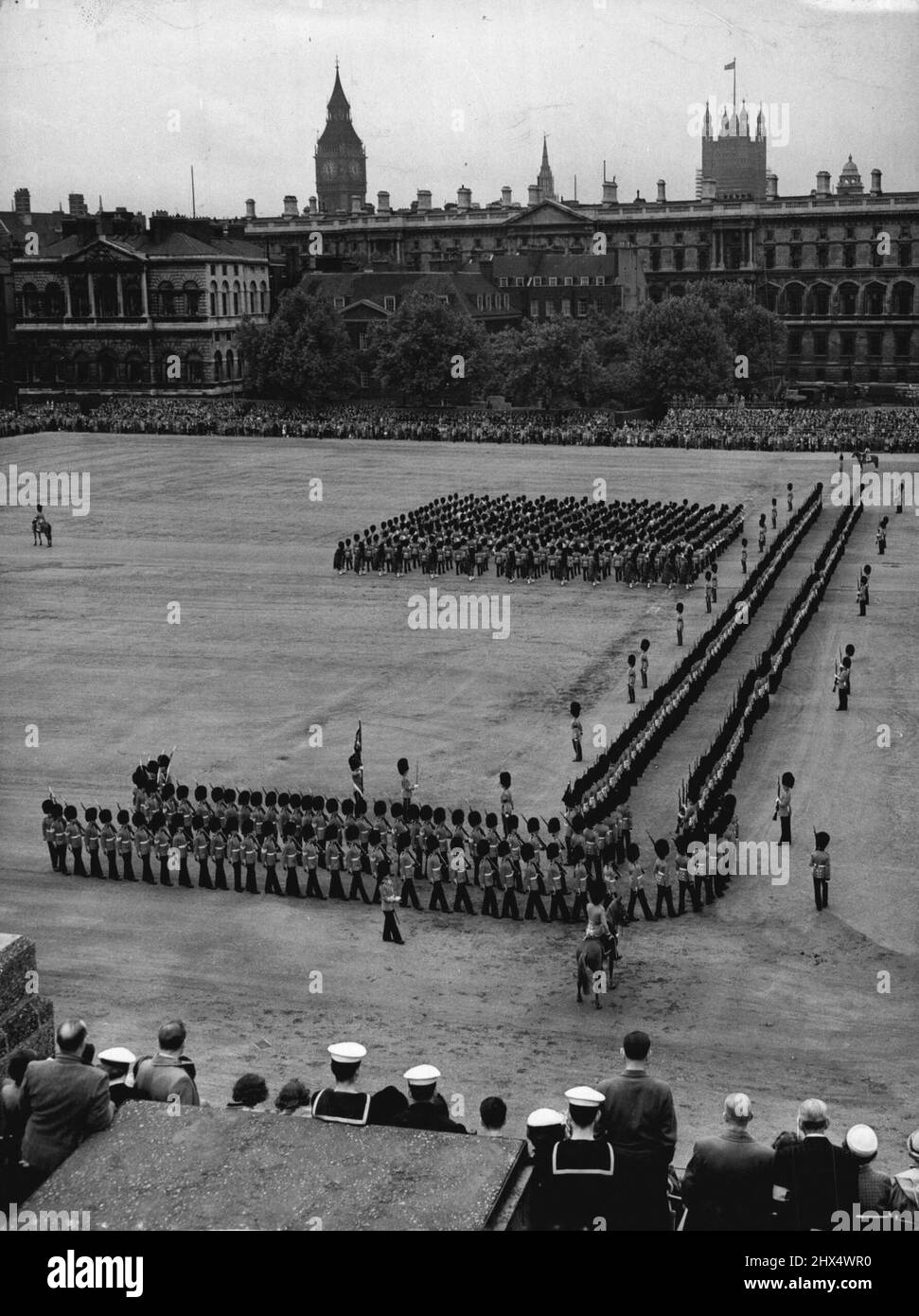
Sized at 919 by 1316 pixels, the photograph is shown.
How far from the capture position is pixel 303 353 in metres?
94.6

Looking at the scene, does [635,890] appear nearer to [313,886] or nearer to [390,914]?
[390,914]

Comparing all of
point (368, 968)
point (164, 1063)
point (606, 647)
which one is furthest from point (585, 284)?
point (164, 1063)

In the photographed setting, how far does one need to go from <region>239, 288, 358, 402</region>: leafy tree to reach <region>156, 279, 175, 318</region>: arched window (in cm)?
875

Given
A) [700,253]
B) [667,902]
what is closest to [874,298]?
[700,253]

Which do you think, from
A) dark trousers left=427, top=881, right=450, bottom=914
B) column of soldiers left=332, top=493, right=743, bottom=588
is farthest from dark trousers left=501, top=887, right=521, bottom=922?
column of soldiers left=332, top=493, right=743, bottom=588

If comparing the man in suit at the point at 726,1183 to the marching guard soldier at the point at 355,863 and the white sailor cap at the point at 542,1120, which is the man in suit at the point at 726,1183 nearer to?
the white sailor cap at the point at 542,1120

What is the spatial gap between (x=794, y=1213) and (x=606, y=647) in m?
28.1

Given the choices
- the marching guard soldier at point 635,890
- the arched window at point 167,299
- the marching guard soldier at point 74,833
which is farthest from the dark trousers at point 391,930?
the arched window at point 167,299

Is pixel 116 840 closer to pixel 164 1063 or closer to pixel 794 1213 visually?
pixel 164 1063

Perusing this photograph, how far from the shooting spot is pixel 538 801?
24625mm

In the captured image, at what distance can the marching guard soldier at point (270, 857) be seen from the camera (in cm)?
2081

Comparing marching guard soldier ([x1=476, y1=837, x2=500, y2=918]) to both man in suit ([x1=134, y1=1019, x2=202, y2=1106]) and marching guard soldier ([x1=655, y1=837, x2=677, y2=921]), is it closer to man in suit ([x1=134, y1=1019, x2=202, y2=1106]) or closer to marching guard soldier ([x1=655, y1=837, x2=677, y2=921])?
marching guard soldier ([x1=655, y1=837, x2=677, y2=921])

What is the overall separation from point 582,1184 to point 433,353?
3414 inches
